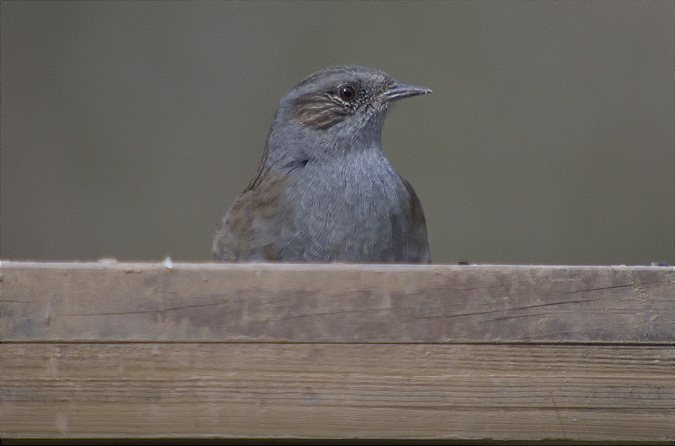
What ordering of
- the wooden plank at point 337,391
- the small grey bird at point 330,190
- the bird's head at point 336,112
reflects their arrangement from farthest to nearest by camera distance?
the bird's head at point 336,112 → the small grey bird at point 330,190 → the wooden plank at point 337,391

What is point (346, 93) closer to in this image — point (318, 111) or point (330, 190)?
point (318, 111)

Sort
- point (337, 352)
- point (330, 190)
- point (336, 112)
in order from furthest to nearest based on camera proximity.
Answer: point (336, 112), point (330, 190), point (337, 352)

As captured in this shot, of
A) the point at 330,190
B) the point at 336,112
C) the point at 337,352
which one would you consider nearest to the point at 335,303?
the point at 337,352

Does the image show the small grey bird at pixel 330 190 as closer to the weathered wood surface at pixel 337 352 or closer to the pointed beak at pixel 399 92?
the pointed beak at pixel 399 92

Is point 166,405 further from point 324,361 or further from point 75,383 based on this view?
point 324,361

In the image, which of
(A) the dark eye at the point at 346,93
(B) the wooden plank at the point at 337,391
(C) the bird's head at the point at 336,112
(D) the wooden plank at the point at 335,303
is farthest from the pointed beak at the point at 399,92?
(B) the wooden plank at the point at 337,391
